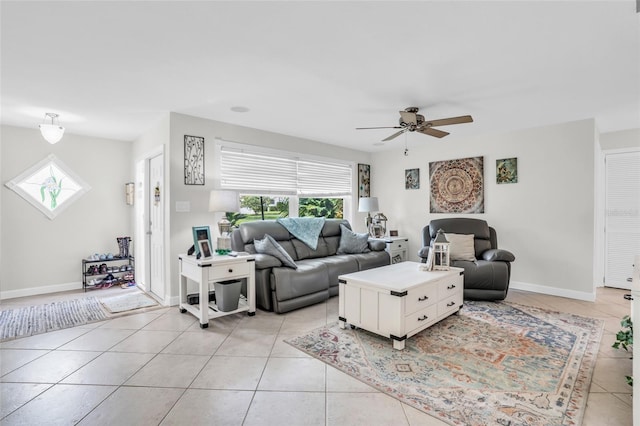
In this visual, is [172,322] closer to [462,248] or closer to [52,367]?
[52,367]

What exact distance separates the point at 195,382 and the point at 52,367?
1.16 meters

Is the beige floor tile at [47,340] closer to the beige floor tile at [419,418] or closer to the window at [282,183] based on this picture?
the window at [282,183]

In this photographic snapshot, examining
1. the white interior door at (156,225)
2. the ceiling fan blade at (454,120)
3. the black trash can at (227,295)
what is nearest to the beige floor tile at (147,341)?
the black trash can at (227,295)

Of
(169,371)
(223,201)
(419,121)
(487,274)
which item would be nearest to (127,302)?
(223,201)

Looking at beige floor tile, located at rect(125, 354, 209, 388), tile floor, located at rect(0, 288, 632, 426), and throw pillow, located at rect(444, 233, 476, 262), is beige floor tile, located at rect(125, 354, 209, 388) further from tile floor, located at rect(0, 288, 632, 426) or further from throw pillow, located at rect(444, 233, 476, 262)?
throw pillow, located at rect(444, 233, 476, 262)

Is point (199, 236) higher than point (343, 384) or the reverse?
higher

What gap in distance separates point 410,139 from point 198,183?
10.9 feet

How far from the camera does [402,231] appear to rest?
5969 millimetres

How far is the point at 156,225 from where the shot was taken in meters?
4.27

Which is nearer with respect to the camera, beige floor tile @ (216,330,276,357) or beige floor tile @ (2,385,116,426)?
beige floor tile @ (2,385,116,426)

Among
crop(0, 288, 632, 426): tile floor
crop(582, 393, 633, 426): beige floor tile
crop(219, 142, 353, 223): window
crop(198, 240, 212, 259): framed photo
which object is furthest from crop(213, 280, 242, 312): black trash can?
crop(582, 393, 633, 426): beige floor tile

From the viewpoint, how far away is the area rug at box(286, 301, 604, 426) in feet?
6.20

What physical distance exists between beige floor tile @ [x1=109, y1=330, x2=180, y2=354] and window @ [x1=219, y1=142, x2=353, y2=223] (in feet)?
6.49

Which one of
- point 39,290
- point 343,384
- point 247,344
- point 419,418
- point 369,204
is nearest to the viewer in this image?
point 419,418
